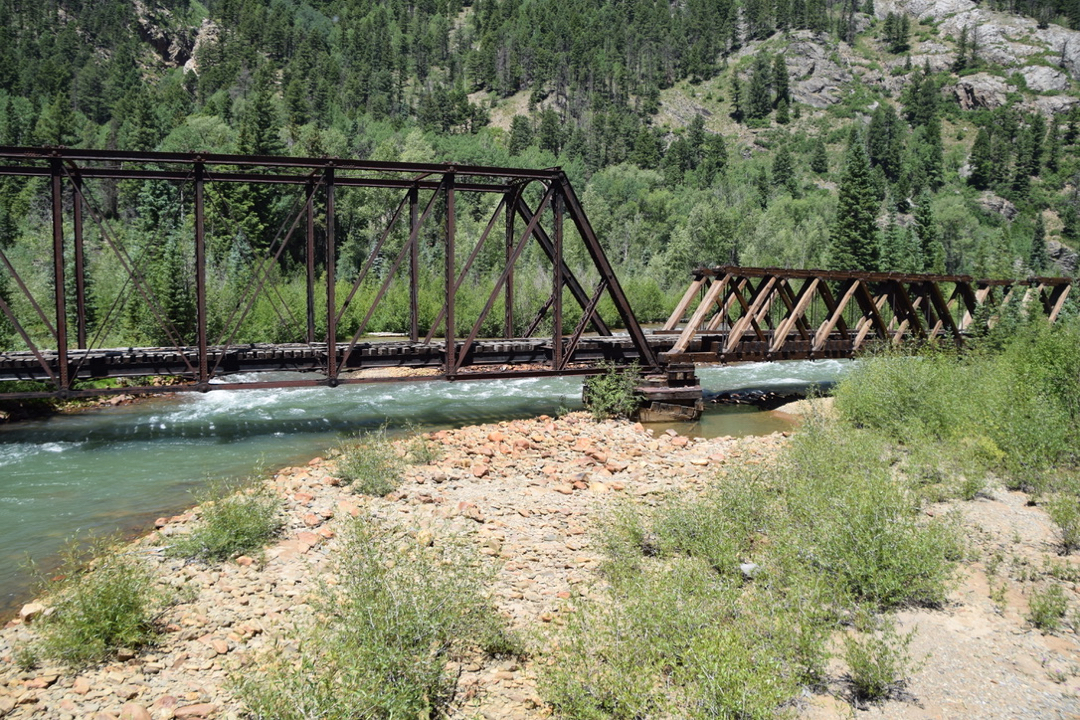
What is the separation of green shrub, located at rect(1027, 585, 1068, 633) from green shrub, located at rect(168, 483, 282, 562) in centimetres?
992

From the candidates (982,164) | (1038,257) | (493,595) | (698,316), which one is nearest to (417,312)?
(698,316)

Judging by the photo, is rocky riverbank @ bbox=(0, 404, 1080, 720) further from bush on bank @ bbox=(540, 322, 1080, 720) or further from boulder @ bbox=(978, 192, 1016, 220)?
boulder @ bbox=(978, 192, 1016, 220)

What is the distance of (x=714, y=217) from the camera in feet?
277

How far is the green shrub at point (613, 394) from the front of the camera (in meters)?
23.4

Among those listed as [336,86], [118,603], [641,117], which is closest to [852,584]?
[118,603]

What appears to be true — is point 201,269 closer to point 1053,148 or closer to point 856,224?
point 856,224

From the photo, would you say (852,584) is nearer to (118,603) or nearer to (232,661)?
(232,661)

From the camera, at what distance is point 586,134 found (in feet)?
516

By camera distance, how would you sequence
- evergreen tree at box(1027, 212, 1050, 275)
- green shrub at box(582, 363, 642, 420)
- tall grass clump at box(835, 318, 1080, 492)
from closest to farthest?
1. tall grass clump at box(835, 318, 1080, 492)
2. green shrub at box(582, 363, 642, 420)
3. evergreen tree at box(1027, 212, 1050, 275)

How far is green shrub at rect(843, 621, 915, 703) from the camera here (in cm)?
729

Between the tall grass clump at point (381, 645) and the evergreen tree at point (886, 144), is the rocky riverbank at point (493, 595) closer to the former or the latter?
the tall grass clump at point (381, 645)

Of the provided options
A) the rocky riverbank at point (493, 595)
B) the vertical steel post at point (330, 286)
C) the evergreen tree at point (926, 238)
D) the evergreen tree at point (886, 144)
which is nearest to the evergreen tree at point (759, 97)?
the evergreen tree at point (886, 144)

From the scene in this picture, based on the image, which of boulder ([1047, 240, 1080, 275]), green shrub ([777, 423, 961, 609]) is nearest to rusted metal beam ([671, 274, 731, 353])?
green shrub ([777, 423, 961, 609])

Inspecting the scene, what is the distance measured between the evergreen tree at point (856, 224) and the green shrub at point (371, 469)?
216 ft
